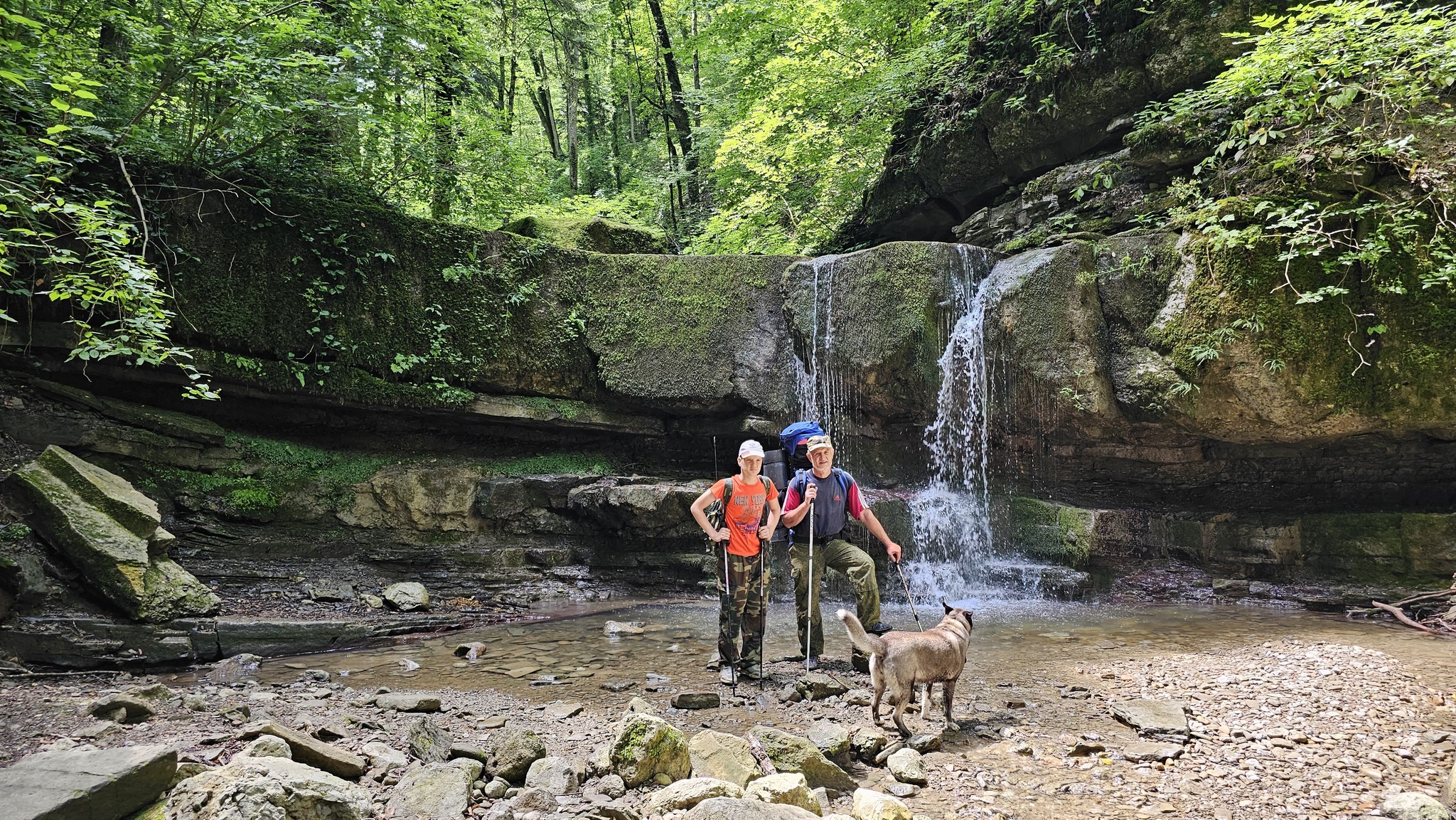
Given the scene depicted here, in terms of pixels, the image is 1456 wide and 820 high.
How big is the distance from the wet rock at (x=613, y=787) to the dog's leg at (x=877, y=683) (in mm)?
1544

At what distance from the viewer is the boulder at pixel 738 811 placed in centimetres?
263

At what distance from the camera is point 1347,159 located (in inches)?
299

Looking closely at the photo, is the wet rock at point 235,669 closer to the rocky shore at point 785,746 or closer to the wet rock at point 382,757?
the rocky shore at point 785,746

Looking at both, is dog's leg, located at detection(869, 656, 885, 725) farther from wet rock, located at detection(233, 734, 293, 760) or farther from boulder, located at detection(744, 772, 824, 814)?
wet rock, located at detection(233, 734, 293, 760)

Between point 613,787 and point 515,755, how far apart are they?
1.74 feet

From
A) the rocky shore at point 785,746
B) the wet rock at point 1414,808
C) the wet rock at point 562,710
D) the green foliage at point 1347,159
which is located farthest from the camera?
the green foliage at point 1347,159

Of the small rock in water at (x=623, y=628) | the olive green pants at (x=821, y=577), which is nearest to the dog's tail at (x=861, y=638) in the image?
the olive green pants at (x=821, y=577)

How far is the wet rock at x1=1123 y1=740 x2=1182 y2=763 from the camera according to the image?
3652mm

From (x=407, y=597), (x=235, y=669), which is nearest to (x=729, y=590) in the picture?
(x=235, y=669)

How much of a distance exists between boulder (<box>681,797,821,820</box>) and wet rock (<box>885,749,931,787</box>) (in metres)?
0.92

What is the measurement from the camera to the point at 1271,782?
336cm

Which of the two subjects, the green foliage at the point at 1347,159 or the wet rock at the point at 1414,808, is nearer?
the wet rock at the point at 1414,808

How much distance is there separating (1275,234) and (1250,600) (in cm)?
425

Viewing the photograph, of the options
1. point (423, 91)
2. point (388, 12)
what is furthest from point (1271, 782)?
point (423, 91)
